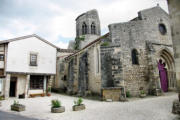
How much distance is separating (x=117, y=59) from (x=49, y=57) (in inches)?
365

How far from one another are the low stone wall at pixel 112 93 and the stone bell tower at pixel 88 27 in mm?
16969

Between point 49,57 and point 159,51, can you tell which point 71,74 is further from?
point 159,51

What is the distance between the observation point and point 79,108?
7.59m

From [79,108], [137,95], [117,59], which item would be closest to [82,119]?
[79,108]

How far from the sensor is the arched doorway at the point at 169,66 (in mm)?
12797

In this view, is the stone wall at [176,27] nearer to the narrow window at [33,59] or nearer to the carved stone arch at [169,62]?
the carved stone arch at [169,62]

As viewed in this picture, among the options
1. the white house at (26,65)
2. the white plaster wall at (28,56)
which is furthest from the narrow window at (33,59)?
the white plaster wall at (28,56)

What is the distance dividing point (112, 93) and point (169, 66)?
7.15 m

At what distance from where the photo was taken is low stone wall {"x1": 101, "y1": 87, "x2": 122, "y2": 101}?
962 centimetres

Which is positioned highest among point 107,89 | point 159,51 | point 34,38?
point 34,38

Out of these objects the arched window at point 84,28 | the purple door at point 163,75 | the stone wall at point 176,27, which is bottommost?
the purple door at point 163,75

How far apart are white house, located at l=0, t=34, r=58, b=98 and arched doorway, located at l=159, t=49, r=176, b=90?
12.0 m

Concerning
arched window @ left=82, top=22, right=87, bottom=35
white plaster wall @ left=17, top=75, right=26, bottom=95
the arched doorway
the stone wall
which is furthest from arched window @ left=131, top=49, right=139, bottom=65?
arched window @ left=82, top=22, right=87, bottom=35

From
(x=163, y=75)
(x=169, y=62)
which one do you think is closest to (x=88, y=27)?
(x=169, y=62)
